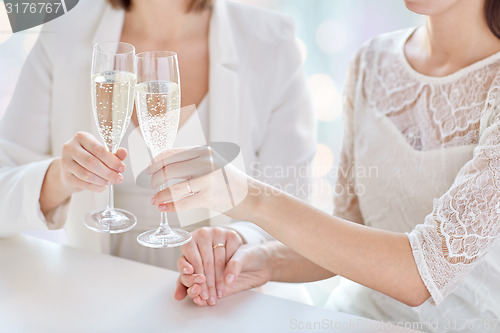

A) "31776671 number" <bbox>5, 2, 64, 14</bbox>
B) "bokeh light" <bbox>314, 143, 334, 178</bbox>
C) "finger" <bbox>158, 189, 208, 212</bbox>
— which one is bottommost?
"bokeh light" <bbox>314, 143, 334, 178</bbox>

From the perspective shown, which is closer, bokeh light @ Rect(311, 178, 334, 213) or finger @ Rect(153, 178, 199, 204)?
finger @ Rect(153, 178, 199, 204)

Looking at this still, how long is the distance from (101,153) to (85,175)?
0.06 m

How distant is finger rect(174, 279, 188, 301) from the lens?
1089mm

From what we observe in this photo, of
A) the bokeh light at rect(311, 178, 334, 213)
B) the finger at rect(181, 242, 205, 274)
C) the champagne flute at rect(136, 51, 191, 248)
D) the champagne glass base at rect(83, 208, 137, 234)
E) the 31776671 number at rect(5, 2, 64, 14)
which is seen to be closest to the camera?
the champagne flute at rect(136, 51, 191, 248)

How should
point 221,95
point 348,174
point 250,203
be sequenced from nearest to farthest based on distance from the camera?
point 250,203 < point 348,174 < point 221,95

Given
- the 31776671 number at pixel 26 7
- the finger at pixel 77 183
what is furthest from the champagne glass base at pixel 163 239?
the 31776671 number at pixel 26 7

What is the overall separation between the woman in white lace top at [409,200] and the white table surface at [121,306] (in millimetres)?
55

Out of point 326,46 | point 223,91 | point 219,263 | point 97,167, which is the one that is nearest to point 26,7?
point 223,91

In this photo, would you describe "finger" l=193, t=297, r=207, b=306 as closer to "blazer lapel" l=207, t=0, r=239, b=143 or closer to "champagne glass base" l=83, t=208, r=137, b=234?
"champagne glass base" l=83, t=208, r=137, b=234

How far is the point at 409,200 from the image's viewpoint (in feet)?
4.43

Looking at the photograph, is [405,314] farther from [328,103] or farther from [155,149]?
[328,103]

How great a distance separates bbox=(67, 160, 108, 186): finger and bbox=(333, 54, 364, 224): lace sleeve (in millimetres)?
657

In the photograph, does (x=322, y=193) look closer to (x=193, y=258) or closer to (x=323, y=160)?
(x=323, y=160)

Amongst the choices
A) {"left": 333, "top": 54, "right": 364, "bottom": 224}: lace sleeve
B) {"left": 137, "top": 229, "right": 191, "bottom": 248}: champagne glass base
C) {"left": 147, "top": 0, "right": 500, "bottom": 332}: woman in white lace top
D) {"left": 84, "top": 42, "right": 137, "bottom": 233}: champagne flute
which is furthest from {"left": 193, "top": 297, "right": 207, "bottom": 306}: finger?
{"left": 333, "top": 54, "right": 364, "bottom": 224}: lace sleeve
